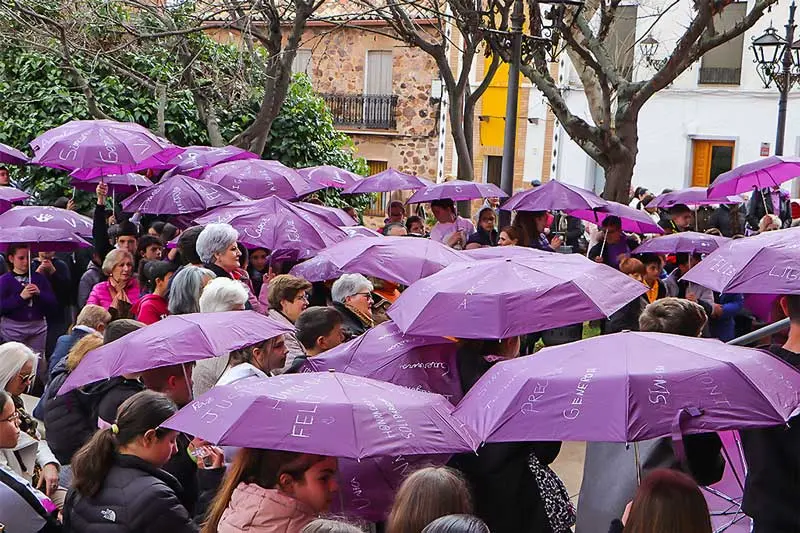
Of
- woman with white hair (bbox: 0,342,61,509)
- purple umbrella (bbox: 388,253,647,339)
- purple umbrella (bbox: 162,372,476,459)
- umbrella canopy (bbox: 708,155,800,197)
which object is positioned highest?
umbrella canopy (bbox: 708,155,800,197)

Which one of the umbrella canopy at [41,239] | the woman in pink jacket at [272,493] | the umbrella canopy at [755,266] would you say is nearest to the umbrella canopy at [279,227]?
the umbrella canopy at [41,239]

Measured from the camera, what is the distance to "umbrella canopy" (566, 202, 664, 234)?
11727mm

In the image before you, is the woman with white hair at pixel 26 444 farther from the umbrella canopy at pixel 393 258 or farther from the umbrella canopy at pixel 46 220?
the umbrella canopy at pixel 46 220

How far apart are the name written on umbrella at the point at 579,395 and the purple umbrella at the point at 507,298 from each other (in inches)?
48.6

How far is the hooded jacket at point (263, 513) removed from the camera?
4.02 metres

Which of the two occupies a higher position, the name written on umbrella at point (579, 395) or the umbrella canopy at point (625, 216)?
the name written on umbrella at point (579, 395)

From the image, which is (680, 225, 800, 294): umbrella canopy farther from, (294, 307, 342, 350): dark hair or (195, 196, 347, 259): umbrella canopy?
(195, 196, 347, 259): umbrella canopy

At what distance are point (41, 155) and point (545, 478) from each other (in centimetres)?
729

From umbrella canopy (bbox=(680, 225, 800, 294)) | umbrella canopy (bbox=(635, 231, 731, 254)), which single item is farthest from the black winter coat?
umbrella canopy (bbox=(635, 231, 731, 254))

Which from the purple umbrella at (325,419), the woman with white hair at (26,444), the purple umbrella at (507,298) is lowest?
the woman with white hair at (26,444)

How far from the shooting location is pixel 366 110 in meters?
33.5

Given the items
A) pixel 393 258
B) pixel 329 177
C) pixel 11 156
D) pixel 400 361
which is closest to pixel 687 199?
pixel 329 177

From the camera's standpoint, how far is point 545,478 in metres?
4.95

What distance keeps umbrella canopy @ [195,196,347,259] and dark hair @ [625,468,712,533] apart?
Result: 608cm
